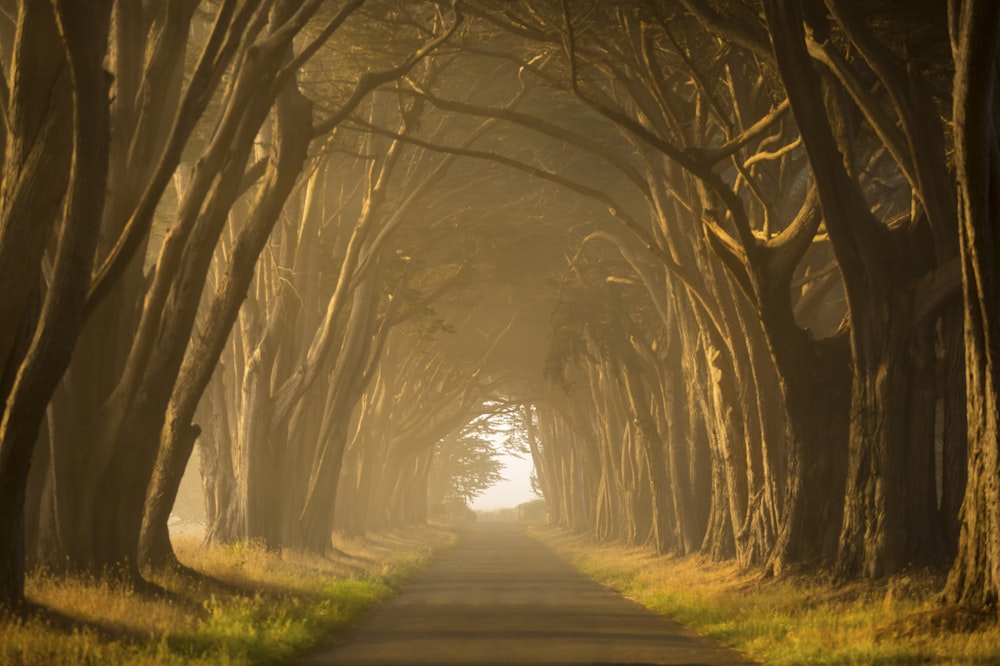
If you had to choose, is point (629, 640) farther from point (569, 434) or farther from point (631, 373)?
point (569, 434)

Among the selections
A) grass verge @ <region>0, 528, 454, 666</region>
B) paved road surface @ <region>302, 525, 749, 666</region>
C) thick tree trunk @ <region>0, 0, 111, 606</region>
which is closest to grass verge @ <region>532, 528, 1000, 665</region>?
paved road surface @ <region>302, 525, 749, 666</region>

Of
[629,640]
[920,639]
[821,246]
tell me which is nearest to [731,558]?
[821,246]

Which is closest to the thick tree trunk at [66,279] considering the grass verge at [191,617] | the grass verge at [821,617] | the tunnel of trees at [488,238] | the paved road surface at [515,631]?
the tunnel of trees at [488,238]

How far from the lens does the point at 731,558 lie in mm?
22781

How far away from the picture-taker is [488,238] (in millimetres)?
29094

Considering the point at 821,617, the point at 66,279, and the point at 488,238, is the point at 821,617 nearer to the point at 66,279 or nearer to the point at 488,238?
the point at 66,279

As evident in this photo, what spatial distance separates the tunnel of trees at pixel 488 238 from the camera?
1056cm

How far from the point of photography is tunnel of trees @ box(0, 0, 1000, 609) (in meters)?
10.6

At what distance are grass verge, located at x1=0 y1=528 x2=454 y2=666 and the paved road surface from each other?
0.45m

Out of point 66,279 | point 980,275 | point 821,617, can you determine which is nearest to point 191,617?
point 66,279

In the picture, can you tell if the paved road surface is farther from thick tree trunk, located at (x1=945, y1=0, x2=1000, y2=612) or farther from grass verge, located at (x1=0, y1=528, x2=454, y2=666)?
thick tree trunk, located at (x1=945, y1=0, x2=1000, y2=612)

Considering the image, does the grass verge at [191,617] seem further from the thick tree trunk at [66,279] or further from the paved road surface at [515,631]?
the thick tree trunk at [66,279]

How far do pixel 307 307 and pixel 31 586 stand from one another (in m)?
11.7

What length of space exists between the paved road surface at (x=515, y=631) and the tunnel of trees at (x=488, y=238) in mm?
2506
